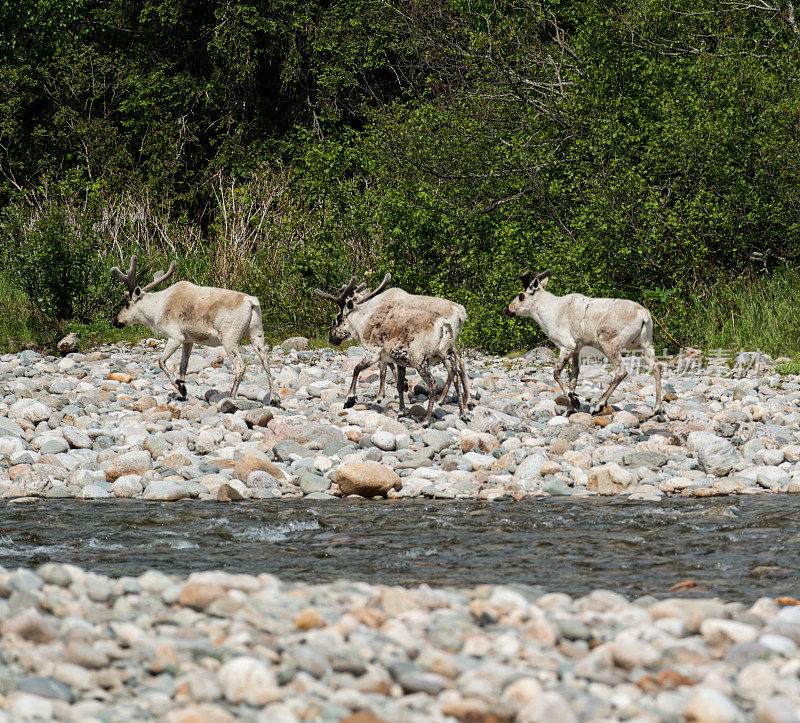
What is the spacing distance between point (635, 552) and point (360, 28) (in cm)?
2003

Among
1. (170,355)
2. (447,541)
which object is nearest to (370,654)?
(447,541)

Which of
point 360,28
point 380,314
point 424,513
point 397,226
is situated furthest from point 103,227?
point 424,513

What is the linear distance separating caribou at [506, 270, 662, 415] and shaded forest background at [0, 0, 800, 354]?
423cm

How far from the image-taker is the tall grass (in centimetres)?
1446

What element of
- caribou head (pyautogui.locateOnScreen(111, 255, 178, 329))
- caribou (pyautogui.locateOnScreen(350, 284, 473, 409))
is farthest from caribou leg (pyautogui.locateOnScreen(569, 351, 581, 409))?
caribou head (pyautogui.locateOnScreen(111, 255, 178, 329))

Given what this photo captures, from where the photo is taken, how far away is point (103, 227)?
65.5ft

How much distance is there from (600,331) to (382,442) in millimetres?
3159

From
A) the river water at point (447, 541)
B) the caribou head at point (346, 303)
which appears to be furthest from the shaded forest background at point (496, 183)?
the river water at point (447, 541)

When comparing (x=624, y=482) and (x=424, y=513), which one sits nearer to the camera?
(x=424, y=513)

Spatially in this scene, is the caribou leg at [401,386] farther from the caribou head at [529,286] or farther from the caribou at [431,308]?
the caribou head at [529,286]

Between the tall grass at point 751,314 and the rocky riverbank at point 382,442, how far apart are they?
64.9 inches

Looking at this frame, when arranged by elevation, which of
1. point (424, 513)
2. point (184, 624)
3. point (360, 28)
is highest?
point (360, 28)

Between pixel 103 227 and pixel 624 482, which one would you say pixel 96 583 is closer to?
pixel 624 482

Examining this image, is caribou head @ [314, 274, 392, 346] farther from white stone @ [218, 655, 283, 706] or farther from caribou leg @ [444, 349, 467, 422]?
white stone @ [218, 655, 283, 706]
